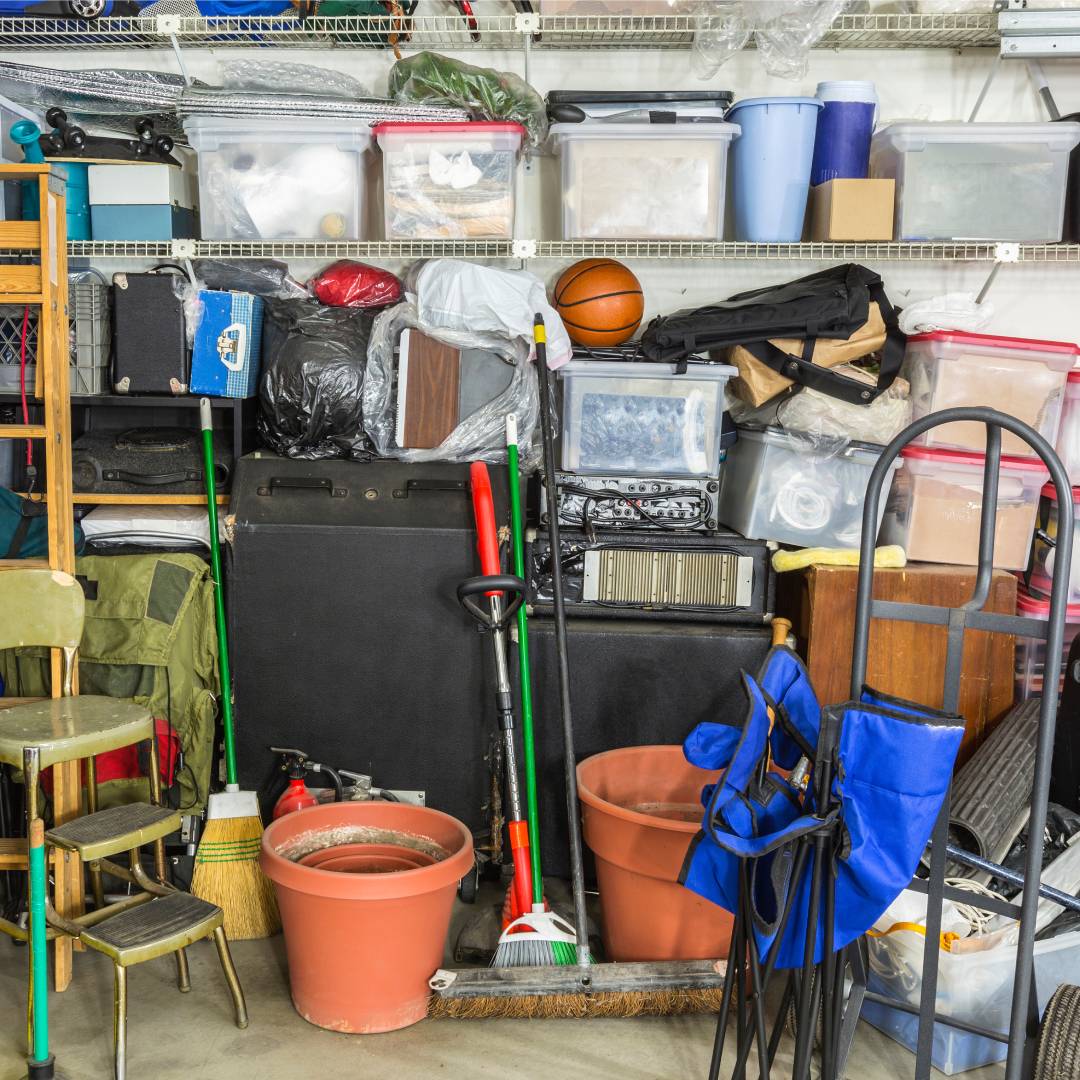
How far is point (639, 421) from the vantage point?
10.2 ft

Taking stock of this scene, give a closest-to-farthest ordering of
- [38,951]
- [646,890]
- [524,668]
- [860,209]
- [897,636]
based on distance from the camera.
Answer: [38,951], [646,890], [524,668], [897,636], [860,209]

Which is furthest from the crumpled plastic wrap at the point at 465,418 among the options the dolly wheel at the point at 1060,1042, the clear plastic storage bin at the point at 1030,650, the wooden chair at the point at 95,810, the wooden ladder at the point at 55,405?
the dolly wheel at the point at 1060,1042

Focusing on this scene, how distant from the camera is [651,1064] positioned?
2.32m

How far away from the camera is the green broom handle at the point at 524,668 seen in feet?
8.89

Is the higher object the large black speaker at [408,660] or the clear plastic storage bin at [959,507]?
the clear plastic storage bin at [959,507]

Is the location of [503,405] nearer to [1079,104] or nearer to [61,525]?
[61,525]

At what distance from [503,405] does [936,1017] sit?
5.83 ft

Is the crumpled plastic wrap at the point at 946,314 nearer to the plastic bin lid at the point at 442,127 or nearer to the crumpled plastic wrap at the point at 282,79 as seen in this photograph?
the plastic bin lid at the point at 442,127

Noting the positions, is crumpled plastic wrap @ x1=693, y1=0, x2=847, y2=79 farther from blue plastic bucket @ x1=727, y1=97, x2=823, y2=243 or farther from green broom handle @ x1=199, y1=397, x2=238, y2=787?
green broom handle @ x1=199, y1=397, x2=238, y2=787

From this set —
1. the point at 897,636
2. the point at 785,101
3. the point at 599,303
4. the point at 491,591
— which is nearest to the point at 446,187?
the point at 599,303

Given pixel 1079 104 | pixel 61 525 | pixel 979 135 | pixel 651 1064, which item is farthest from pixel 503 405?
pixel 1079 104

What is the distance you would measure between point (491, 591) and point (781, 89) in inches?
70.9

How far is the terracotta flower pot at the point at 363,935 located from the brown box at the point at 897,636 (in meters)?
1.04

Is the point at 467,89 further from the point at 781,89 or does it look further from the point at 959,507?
the point at 959,507
